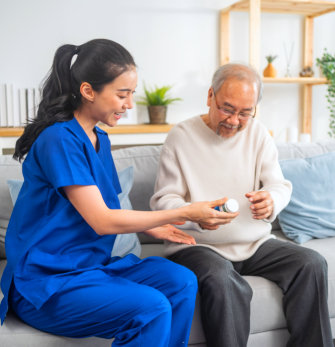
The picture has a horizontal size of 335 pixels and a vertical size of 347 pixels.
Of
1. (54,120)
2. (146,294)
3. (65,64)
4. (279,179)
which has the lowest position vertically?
(146,294)

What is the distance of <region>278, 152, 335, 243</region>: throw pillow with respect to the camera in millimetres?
2002

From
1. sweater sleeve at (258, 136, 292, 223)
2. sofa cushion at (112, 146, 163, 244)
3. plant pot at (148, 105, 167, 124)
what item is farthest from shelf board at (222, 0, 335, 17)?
sweater sleeve at (258, 136, 292, 223)

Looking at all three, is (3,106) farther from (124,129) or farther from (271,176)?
(271,176)

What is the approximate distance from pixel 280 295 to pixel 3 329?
0.87m

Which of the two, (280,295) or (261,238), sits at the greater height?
(261,238)

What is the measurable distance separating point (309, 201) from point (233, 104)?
70cm

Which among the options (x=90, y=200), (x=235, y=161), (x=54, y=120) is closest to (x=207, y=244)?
(x=235, y=161)

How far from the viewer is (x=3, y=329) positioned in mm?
1284

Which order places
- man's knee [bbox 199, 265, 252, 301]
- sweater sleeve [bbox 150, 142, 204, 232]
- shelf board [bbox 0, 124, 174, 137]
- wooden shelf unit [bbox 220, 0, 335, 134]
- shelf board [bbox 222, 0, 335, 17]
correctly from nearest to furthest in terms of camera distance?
man's knee [bbox 199, 265, 252, 301] → sweater sleeve [bbox 150, 142, 204, 232] → shelf board [bbox 0, 124, 174, 137] → wooden shelf unit [bbox 220, 0, 335, 134] → shelf board [bbox 222, 0, 335, 17]

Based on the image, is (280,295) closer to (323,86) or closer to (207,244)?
(207,244)

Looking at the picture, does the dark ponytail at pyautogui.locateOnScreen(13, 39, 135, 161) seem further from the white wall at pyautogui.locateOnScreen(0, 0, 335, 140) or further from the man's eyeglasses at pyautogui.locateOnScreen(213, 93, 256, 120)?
the white wall at pyautogui.locateOnScreen(0, 0, 335, 140)

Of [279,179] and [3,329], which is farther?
[279,179]

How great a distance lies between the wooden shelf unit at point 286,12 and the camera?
339 centimetres

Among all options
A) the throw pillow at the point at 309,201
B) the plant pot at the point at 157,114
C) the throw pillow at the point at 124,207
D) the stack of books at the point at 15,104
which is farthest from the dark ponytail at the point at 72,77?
the plant pot at the point at 157,114
